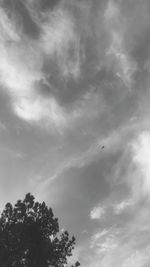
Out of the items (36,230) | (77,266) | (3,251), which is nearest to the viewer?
(3,251)

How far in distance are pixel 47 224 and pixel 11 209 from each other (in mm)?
4238

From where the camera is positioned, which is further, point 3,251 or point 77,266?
point 77,266

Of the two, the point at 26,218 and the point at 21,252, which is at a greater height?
the point at 26,218

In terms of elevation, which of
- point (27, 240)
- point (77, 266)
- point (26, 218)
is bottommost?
point (77, 266)

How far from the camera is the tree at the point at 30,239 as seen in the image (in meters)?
29.8

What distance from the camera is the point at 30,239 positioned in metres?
30.5

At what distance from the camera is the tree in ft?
97.7

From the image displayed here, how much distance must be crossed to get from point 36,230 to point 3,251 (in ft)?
12.6

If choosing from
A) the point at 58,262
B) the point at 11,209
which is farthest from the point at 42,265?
the point at 11,209

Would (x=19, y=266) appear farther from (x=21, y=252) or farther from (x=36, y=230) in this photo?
(x=36, y=230)

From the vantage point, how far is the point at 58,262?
3194 cm

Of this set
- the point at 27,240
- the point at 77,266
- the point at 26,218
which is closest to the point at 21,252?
the point at 27,240

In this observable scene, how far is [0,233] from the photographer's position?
3036 centimetres

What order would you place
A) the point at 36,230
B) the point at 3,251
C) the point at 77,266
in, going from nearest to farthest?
the point at 3,251
the point at 36,230
the point at 77,266
